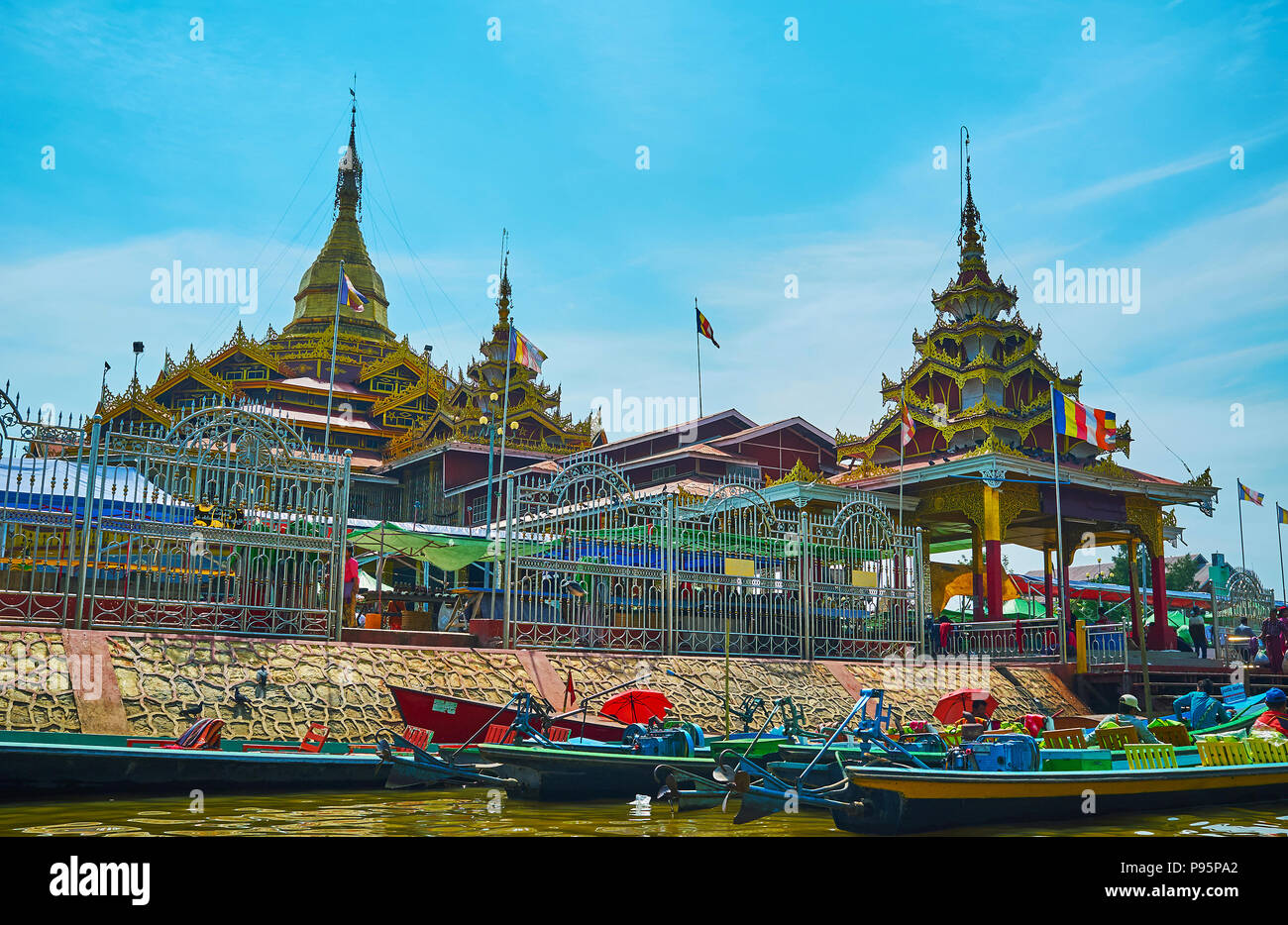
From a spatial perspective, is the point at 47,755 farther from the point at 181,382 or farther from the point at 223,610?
the point at 181,382

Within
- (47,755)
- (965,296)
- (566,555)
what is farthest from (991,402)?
(47,755)

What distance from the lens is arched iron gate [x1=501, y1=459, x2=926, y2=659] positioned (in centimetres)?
1742

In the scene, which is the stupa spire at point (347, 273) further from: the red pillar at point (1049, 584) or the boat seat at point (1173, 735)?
the boat seat at point (1173, 735)

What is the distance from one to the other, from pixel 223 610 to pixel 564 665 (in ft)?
16.2

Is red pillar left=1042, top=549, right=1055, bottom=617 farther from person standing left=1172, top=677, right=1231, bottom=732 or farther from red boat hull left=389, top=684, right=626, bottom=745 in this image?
red boat hull left=389, top=684, right=626, bottom=745

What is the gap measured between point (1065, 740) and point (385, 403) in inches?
1303

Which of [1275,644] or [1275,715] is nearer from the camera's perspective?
[1275,715]

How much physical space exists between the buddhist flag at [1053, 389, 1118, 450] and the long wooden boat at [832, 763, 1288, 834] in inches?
439

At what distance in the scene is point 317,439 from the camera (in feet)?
127

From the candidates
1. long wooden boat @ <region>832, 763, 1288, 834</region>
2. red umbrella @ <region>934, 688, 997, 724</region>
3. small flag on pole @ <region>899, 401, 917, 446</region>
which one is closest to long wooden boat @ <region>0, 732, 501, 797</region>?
long wooden boat @ <region>832, 763, 1288, 834</region>

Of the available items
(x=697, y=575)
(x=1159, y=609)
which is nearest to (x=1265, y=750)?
(x=697, y=575)

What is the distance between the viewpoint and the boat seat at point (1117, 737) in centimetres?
1230

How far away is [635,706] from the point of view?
47.9ft

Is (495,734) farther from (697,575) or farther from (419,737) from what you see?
(697,575)
